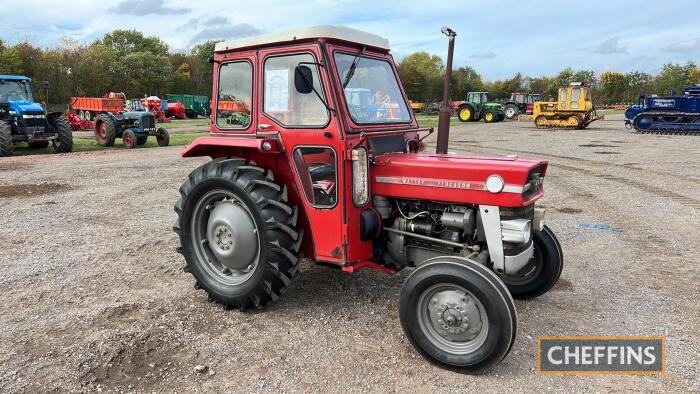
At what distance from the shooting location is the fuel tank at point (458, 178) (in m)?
3.31

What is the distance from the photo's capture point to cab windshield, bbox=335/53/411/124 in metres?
3.81

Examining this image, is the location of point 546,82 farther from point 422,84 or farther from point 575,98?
point 575,98

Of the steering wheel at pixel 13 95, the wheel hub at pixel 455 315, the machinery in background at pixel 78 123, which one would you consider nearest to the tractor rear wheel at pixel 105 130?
the steering wheel at pixel 13 95

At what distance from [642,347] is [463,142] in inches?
642

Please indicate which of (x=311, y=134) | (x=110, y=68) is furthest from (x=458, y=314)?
(x=110, y=68)

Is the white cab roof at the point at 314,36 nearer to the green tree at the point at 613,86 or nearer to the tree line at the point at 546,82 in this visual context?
the tree line at the point at 546,82

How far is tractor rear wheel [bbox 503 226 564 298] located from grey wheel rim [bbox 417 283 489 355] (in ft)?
3.65

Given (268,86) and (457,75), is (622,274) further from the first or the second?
(457,75)

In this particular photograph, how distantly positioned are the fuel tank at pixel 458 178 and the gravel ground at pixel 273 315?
43.5 inches

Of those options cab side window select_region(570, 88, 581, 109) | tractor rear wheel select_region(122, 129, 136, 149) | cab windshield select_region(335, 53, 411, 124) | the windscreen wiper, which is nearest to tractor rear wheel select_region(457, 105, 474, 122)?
cab side window select_region(570, 88, 581, 109)

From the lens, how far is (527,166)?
3328mm

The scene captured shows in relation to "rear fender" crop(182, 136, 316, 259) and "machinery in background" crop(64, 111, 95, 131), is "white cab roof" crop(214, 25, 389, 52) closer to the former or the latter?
"rear fender" crop(182, 136, 316, 259)

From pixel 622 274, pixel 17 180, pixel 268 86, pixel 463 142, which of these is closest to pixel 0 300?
pixel 268 86

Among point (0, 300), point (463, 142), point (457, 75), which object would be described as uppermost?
point (457, 75)
